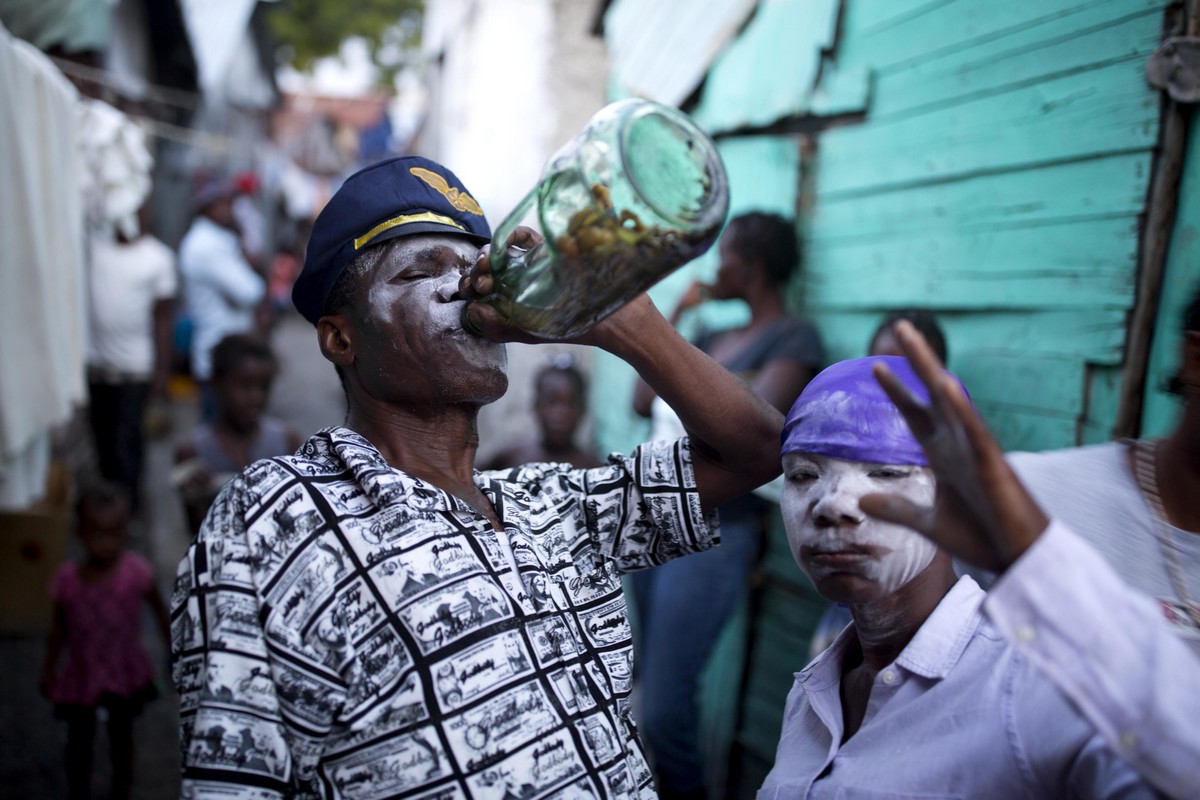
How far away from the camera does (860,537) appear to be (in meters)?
1.38

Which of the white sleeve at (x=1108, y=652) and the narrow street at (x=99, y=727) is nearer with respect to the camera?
the white sleeve at (x=1108, y=652)

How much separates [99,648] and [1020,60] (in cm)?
343

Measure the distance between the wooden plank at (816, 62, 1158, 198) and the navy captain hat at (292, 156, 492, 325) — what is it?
5.28 ft

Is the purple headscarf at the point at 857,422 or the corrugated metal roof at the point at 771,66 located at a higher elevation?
the corrugated metal roof at the point at 771,66

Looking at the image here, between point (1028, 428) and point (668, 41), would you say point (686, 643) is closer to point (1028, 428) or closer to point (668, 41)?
point (1028, 428)

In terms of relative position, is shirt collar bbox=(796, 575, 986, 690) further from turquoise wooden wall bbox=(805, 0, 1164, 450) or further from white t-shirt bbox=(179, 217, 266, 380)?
white t-shirt bbox=(179, 217, 266, 380)

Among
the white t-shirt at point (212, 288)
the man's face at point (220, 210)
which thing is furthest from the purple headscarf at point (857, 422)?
the man's face at point (220, 210)

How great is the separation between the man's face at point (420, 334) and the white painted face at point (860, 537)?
567mm

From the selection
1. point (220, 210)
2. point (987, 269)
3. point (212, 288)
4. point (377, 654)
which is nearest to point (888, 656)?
point (377, 654)

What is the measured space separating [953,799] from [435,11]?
31.9 ft

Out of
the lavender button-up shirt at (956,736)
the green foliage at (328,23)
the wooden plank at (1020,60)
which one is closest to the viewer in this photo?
the lavender button-up shirt at (956,736)

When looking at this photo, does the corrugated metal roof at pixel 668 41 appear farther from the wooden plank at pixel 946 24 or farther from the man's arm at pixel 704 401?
the man's arm at pixel 704 401

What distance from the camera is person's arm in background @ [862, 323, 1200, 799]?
2.91 ft

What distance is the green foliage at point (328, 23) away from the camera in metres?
18.6
